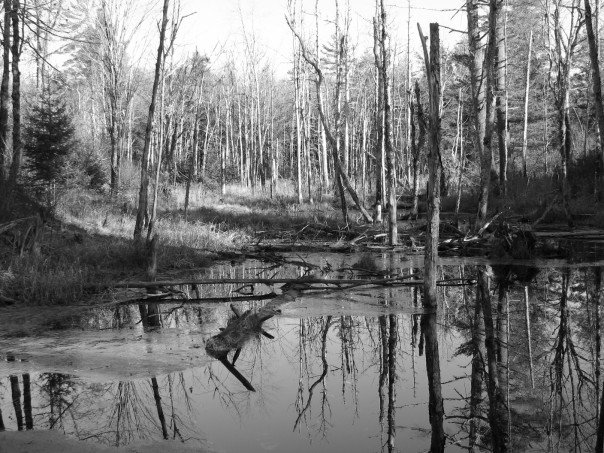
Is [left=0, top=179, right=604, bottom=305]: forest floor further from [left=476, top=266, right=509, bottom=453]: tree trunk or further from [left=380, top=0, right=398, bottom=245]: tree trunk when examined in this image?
[left=476, top=266, right=509, bottom=453]: tree trunk

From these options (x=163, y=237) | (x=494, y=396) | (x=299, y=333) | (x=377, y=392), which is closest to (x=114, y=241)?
(x=163, y=237)

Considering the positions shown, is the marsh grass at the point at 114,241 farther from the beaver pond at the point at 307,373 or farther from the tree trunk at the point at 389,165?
the tree trunk at the point at 389,165

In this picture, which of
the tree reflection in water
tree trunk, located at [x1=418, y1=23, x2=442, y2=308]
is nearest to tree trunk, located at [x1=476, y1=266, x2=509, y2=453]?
the tree reflection in water

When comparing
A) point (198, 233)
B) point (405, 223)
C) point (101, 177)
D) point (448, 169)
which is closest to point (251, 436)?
point (198, 233)

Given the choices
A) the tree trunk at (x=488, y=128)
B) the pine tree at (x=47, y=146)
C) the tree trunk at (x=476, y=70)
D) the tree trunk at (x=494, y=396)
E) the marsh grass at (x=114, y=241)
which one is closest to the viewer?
the tree trunk at (x=494, y=396)

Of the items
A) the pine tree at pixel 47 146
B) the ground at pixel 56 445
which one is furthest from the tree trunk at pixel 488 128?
the pine tree at pixel 47 146

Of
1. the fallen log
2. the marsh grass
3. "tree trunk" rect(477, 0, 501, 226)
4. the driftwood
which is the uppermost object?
"tree trunk" rect(477, 0, 501, 226)

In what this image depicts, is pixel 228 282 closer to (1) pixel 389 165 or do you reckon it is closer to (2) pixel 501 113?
(1) pixel 389 165

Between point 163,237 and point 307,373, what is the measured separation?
8811 mm

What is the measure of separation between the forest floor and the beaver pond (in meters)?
0.80

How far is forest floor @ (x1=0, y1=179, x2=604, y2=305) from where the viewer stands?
7.83 m

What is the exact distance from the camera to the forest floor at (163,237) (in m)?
7.83

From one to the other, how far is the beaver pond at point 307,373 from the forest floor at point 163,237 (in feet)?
2.62

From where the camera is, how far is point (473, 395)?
4109mm
